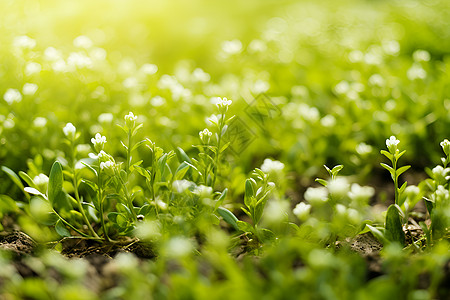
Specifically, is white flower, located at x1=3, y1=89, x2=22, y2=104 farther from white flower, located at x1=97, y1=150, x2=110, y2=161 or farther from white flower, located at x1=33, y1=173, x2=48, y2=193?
white flower, located at x1=97, y1=150, x2=110, y2=161

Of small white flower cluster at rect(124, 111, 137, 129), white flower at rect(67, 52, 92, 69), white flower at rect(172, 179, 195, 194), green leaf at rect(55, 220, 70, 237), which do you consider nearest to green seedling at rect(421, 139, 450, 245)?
white flower at rect(172, 179, 195, 194)

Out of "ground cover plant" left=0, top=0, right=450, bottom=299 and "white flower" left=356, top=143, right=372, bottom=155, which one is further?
"white flower" left=356, top=143, right=372, bottom=155

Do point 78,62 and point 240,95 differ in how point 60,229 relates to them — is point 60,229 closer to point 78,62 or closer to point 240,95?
point 78,62

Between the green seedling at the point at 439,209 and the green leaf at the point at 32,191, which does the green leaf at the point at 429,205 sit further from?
the green leaf at the point at 32,191

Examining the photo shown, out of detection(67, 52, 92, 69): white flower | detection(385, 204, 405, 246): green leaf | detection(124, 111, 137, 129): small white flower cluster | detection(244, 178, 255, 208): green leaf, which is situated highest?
detection(124, 111, 137, 129): small white flower cluster

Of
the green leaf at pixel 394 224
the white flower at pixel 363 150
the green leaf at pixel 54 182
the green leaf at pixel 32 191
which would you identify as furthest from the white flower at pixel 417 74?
the green leaf at pixel 32 191

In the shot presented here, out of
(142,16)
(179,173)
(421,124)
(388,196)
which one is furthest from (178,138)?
(142,16)

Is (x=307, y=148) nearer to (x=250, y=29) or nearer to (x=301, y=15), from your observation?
(x=250, y=29)

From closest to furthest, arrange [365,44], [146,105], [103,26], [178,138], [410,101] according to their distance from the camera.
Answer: [178,138]
[146,105]
[410,101]
[365,44]
[103,26]
